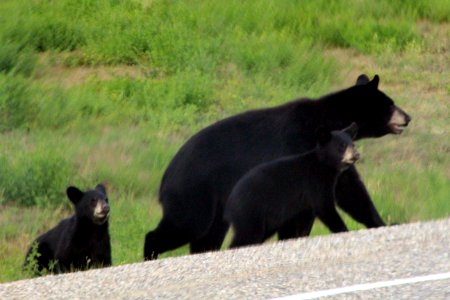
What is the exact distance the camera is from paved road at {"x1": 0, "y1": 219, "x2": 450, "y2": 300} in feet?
21.9

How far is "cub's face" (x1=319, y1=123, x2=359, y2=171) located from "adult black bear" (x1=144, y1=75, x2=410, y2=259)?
0.96ft

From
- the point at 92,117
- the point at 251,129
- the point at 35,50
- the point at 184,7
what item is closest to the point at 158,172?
the point at 92,117

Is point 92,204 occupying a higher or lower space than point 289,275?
lower

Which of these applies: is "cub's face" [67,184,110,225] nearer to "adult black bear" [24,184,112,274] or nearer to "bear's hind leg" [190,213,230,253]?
"adult black bear" [24,184,112,274]

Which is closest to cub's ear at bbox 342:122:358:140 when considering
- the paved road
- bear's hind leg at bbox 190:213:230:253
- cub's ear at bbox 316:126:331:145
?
cub's ear at bbox 316:126:331:145

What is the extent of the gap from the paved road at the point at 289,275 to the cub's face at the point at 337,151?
124cm

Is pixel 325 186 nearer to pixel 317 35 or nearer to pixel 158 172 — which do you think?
pixel 158 172

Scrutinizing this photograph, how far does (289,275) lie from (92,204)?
3016 millimetres

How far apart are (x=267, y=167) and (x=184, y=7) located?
1035 centimetres

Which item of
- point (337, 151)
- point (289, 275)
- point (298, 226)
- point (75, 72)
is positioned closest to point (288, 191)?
point (298, 226)

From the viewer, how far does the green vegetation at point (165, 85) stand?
12094 millimetres

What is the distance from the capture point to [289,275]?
23.1 feet

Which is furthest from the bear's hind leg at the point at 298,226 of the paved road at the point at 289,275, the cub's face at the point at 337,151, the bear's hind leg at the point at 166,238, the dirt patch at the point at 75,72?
the dirt patch at the point at 75,72

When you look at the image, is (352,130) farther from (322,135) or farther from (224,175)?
(224,175)
